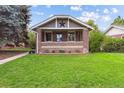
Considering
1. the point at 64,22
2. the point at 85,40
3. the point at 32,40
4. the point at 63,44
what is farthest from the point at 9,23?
the point at 85,40

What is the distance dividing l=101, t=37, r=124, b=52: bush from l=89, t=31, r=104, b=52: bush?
14.9 inches

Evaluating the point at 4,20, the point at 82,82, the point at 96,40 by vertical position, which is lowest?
the point at 82,82

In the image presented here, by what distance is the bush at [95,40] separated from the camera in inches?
565

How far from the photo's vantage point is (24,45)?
56.0ft

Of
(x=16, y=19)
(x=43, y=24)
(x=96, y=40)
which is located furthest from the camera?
(x=43, y=24)

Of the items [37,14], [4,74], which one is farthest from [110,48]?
[4,74]

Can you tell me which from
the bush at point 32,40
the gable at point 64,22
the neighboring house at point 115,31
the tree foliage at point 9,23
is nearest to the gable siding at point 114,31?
the neighboring house at point 115,31

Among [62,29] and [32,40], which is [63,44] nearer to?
[62,29]

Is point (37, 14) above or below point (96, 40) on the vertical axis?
above

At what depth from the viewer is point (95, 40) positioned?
14836 mm

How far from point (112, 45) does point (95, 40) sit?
3.53ft
